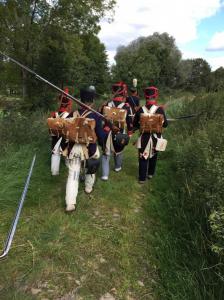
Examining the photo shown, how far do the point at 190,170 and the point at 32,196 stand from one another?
2.56m

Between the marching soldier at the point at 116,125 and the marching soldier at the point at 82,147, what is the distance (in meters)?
0.88

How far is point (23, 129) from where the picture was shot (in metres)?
7.55

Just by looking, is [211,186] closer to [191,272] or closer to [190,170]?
[191,272]

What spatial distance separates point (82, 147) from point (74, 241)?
146cm

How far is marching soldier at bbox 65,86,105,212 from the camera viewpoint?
495 centimetres

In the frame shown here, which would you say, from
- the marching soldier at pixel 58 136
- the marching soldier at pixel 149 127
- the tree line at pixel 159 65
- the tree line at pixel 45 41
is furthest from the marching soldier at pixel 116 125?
the tree line at pixel 159 65

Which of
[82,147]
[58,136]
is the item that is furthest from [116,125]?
[82,147]

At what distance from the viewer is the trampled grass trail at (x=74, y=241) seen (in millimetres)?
3475

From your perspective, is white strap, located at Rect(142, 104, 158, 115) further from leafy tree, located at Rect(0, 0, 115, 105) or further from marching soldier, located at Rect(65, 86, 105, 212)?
leafy tree, located at Rect(0, 0, 115, 105)

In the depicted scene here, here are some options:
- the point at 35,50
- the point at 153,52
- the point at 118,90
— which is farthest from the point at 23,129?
the point at 153,52

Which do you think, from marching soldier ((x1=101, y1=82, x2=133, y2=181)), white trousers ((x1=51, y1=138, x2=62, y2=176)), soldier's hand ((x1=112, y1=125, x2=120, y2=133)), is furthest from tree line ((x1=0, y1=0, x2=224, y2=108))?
white trousers ((x1=51, y1=138, x2=62, y2=176))

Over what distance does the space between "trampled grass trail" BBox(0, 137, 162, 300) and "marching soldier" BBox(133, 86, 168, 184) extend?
0.62 m

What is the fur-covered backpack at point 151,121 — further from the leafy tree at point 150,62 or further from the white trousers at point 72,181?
the leafy tree at point 150,62

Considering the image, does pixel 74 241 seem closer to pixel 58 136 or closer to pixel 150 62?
pixel 58 136
